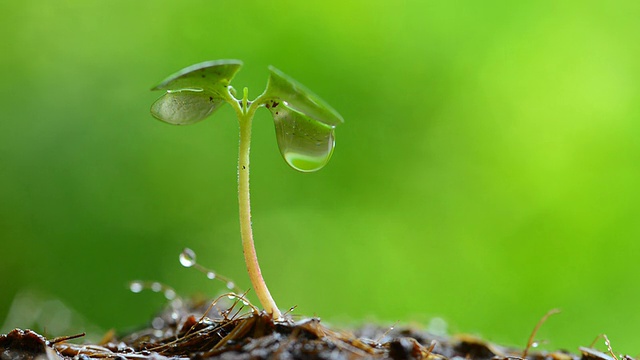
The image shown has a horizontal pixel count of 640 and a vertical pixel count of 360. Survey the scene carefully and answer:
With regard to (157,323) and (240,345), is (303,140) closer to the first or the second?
(240,345)

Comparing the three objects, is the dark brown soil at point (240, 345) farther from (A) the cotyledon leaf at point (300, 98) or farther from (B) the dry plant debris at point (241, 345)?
(A) the cotyledon leaf at point (300, 98)

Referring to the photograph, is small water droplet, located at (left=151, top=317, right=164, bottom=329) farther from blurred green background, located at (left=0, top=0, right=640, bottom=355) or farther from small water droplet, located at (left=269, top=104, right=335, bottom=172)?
blurred green background, located at (left=0, top=0, right=640, bottom=355)

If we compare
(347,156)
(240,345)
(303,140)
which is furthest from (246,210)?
(347,156)

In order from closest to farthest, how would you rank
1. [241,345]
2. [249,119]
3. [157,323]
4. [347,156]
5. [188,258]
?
[241,345], [249,119], [188,258], [157,323], [347,156]

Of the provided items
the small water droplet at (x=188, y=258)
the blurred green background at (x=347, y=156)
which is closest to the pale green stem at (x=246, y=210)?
the small water droplet at (x=188, y=258)

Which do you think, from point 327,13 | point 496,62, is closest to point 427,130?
point 496,62

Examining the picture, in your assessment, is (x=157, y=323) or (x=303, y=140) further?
(x=157, y=323)

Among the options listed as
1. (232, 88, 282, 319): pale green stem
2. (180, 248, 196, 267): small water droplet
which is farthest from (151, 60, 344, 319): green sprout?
(180, 248, 196, 267): small water droplet
